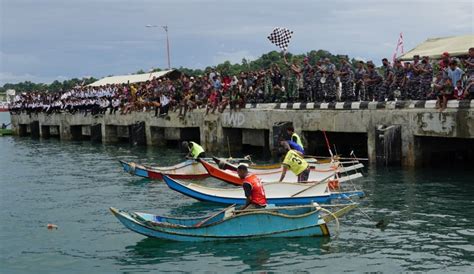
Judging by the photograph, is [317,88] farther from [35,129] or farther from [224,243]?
[35,129]

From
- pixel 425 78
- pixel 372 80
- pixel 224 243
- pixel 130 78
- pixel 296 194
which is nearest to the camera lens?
pixel 224 243

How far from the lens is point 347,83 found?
2816 centimetres

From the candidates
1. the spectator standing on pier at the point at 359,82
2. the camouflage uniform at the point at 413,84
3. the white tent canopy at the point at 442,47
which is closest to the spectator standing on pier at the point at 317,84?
the spectator standing on pier at the point at 359,82

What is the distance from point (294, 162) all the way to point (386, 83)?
9125mm

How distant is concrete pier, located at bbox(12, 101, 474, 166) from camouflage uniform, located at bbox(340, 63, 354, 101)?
1.70ft

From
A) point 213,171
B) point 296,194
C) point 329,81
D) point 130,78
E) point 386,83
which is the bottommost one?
point 296,194

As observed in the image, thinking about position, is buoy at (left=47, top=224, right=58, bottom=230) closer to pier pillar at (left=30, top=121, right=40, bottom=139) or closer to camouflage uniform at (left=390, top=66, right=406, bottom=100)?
camouflage uniform at (left=390, top=66, right=406, bottom=100)

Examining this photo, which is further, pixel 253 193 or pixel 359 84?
pixel 359 84

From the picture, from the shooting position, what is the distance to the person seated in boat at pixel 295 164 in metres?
18.6

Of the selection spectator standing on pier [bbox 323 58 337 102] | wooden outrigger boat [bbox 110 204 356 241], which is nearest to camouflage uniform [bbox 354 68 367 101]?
spectator standing on pier [bbox 323 58 337 102]

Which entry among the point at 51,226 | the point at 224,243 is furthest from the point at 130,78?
→ the point at 224,243

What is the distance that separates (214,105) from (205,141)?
229 cm

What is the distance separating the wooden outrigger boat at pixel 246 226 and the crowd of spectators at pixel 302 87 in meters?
9.73

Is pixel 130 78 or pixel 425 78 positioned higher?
pixel 130 78
